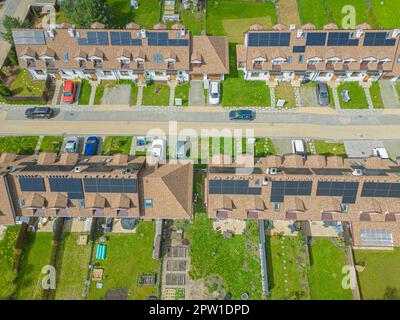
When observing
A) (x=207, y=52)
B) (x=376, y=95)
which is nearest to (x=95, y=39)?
(x=207, y=52)

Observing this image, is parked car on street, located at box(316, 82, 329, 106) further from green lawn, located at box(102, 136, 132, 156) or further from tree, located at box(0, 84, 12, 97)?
tree, located at box(0, 84, 12, 97)

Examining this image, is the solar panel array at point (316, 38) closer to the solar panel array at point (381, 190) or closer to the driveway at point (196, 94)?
the driveway at point (196, 94)

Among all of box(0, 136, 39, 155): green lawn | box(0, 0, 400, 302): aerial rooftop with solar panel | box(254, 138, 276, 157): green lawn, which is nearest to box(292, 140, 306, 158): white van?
box(0, 0, 400, 302): aerial rooftop with solar panel

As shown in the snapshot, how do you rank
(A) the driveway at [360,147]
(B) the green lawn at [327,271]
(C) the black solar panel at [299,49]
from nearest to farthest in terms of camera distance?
(B) the green lawn at [327,271], (A) the driveway at [360,147], (C) the black solar panel at [299,49]

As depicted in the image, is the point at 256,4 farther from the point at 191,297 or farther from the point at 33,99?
the point at 191,297

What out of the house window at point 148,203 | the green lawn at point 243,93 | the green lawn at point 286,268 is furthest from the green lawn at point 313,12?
the house window at point 148,203

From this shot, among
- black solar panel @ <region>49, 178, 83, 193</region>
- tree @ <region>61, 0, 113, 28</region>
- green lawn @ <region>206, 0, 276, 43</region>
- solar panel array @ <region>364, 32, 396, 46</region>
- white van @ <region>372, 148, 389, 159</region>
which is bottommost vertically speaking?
black solar panel @ <region>49, 178, 83, 193</region>
